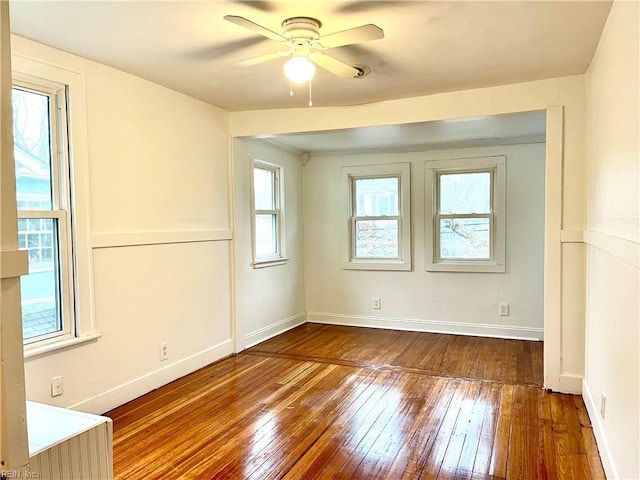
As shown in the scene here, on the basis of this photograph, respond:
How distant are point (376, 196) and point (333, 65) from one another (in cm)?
317

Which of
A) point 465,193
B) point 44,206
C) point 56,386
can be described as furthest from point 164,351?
point 465,193

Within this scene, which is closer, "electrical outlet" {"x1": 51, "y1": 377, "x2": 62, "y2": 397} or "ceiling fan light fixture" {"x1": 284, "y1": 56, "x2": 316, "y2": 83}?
"ceiling fan light fixture" {"x1": 284, "y1": 56, "x2": 316, "y2": 83}

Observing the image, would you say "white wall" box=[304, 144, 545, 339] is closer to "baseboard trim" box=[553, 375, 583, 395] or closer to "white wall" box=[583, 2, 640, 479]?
"baseboard trim" box=[553, 375, 583, 395]

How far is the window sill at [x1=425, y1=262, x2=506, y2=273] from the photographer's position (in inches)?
194

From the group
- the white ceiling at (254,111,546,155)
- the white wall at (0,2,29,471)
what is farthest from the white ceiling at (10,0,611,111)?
the white wall at (0,2,29,471)

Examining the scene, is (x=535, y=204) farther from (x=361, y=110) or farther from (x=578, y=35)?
(x=578, y=35)

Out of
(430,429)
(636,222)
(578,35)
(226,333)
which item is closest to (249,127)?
(226,333)

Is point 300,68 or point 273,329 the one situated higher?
point 300,68

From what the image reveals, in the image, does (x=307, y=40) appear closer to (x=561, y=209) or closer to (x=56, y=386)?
(x=561, y=209)

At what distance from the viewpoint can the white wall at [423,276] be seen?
4.78 metres

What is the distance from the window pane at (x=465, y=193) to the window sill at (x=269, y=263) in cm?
193

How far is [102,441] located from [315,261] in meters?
4.13

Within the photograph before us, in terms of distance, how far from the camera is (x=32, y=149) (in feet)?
A: 8.39

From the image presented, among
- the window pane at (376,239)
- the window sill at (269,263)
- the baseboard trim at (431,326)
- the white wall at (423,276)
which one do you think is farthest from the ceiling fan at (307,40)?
the baseboard trim at (431,326)
